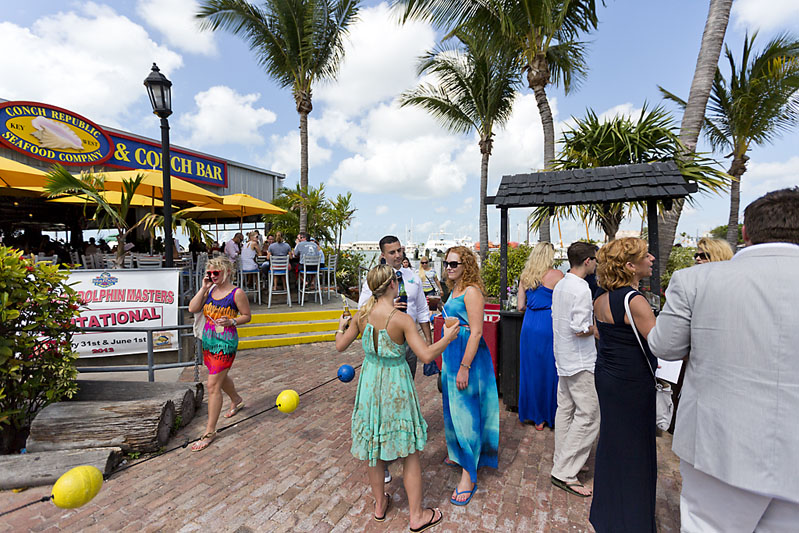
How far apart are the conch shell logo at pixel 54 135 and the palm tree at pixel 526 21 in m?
11.0

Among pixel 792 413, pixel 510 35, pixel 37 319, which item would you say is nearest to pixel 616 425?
pixel 792 413

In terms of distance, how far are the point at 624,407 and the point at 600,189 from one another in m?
2.61

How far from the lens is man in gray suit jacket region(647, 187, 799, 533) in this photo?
1.30m

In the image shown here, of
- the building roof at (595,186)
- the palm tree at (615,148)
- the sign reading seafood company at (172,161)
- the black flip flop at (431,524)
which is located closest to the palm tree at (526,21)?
the palm tree at (615,148)

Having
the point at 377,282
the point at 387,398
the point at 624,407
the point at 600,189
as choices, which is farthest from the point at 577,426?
the point at 600,189

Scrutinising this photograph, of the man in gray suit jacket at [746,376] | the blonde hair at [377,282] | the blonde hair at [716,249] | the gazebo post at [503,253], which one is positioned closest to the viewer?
the man in gray suit jacket at [746,376]

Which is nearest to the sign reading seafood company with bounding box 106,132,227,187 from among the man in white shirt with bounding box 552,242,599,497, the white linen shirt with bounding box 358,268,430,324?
the white linen shirt with bounding box 358,268,430,324

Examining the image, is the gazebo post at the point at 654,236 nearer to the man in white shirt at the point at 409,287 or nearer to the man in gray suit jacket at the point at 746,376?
the man in white shirt at the point at 409,287

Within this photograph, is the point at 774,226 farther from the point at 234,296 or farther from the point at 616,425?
the point at 234,296

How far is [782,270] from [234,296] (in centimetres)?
382

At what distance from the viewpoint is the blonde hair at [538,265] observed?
12.0 feet

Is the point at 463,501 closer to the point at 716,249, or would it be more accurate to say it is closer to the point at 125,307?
the point at 716,249

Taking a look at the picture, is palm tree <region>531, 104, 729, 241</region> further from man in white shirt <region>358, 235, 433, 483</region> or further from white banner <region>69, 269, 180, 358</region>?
white banner <region>69, 269, 180, 358</region>

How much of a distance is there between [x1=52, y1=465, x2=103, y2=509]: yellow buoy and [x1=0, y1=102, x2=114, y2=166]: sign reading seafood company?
43.7ft
